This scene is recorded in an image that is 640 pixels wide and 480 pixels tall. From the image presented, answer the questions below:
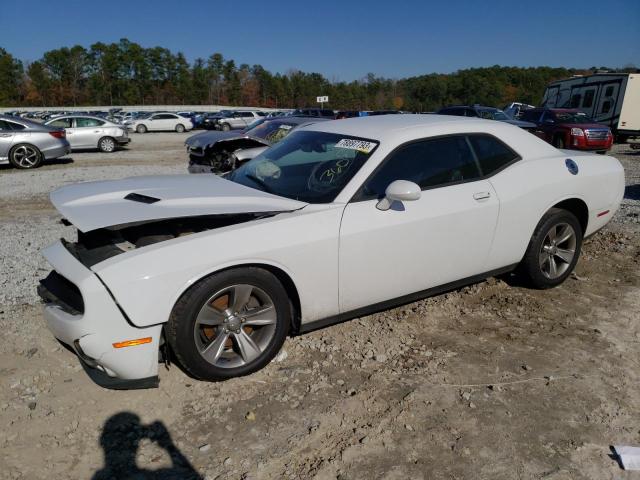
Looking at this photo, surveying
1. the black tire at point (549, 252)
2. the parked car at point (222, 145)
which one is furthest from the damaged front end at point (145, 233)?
the parked car at point (222, 145)

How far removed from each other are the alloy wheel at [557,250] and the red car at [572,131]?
39.2 ft

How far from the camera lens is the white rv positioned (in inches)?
777

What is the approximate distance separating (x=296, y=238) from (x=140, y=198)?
1141mm

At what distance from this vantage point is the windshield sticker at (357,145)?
11.2 feet

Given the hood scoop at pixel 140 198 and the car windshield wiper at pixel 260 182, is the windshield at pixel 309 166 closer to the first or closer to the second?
the car windshield wiper at pixel 260 182

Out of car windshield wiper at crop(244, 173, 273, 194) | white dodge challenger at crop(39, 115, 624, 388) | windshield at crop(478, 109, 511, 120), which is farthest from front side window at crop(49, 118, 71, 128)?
car windshield wiper at crop(244, 173, 273, 194)

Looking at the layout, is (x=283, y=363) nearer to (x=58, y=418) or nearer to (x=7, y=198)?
(x=58, y=418)

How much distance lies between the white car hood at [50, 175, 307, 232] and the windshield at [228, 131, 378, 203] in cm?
17

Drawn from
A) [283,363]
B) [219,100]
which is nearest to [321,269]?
[283,363]

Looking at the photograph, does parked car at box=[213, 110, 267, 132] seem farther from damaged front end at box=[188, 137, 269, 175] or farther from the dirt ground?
the dirt ground

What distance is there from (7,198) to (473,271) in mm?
8711

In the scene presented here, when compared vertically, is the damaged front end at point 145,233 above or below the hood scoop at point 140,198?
below

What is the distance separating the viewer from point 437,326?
3783mm

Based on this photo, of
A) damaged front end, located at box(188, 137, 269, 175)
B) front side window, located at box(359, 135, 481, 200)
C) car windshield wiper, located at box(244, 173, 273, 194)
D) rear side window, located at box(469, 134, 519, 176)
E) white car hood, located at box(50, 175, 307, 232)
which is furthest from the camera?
damaged front end, located at box(188, 137, 269, 175)
